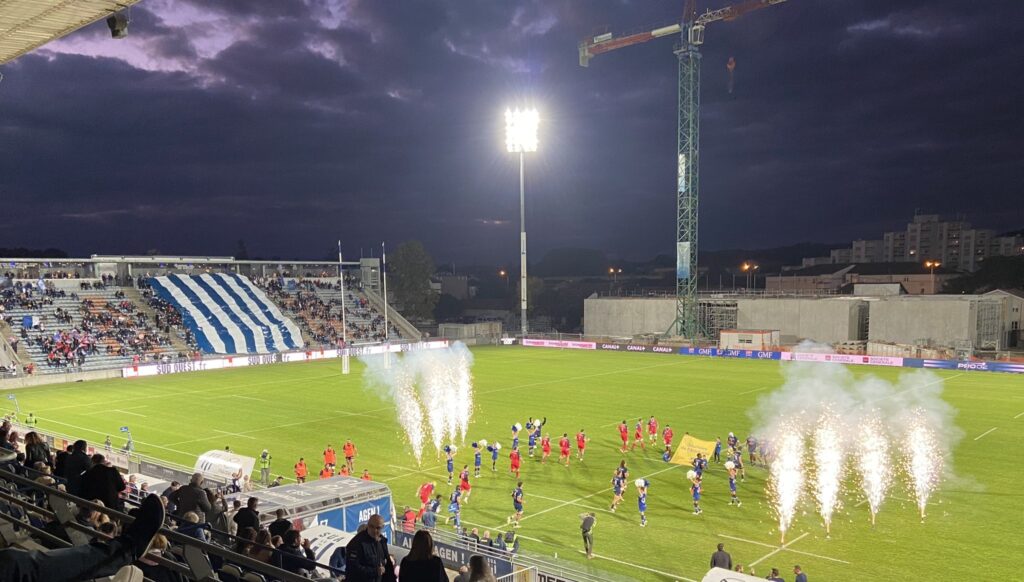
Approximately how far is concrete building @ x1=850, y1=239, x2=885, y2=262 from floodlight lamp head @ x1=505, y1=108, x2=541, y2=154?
5375 inches

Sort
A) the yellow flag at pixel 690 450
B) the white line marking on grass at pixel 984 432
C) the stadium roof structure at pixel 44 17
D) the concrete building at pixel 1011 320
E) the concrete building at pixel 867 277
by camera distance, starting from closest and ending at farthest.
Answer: the stadium roof structure at pixel 44 17 → the yellow flag at pixel 690 450 → the white line marking on grass at pixel 984 432 → the concrete building at pixel 1011 320 → the concrete building at pixel 867 277

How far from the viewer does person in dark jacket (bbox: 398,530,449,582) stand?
4801 millimetres

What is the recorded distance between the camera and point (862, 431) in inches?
1210

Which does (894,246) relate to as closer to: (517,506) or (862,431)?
(862,431)

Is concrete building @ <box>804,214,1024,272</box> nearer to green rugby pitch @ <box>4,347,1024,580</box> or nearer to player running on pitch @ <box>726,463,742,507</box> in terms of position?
green rugby pitch @ <box>4,347,1024,580</box>

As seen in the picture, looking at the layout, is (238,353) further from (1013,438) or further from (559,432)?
(1013,438)

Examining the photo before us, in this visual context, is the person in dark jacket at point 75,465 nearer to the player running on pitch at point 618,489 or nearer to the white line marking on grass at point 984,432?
the player running on pitch at point 618,489

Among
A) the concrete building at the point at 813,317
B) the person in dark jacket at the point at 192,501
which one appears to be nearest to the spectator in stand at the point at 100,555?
the person in dark jacket at the point at 192,501

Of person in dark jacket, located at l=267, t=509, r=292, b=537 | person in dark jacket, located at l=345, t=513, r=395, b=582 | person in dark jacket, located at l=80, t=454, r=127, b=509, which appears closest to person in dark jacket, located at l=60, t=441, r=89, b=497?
person in dark jacket, located at l=267, t=509, r=292, b=537

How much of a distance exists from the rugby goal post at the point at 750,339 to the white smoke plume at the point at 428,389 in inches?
892

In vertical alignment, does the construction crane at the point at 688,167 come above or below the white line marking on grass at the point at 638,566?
above

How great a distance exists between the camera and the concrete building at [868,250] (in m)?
166

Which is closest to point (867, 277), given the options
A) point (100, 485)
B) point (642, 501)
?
point (642, 501)

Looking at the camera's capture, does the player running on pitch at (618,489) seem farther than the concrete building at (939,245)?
No
